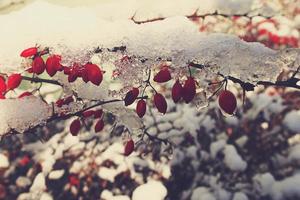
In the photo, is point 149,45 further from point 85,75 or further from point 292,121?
point 292,121

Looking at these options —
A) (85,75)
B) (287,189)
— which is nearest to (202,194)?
(287,189)

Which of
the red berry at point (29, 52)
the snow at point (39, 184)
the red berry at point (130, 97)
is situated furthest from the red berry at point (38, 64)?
the snow at point (39, 184)

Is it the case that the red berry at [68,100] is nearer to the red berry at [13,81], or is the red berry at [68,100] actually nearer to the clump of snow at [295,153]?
the red berry at [13,81]

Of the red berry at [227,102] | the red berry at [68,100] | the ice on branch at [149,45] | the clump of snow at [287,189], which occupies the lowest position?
the clump of snow at [287,189]

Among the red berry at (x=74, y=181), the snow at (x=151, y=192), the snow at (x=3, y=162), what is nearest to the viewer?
the snow at (x=151, y=192)

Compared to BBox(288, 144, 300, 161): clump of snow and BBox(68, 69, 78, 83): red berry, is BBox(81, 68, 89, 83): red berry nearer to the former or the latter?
BBox(68, 69, 78, 83): red berry

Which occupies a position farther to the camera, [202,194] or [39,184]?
[39,184]
